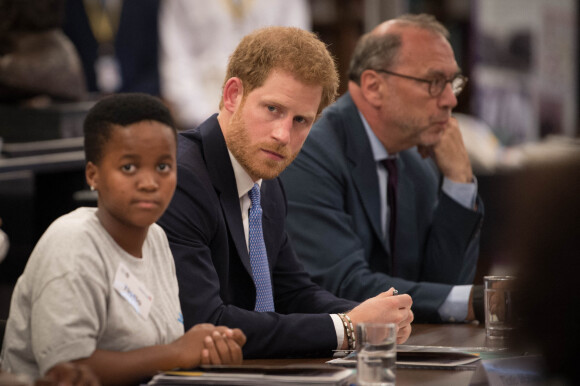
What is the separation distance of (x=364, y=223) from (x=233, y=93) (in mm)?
830

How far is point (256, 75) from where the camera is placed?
191 centimetres

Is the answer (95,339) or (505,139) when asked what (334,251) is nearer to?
(95,339)

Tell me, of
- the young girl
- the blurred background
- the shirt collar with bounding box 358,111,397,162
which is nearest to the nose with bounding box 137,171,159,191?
the young girl

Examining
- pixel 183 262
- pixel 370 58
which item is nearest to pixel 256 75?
pixel 183 262

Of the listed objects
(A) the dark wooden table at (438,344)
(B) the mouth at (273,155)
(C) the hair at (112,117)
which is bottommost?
(A) the dark wooden table at (438,344)

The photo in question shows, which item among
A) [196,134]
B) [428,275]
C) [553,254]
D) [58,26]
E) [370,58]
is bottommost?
[428,275]

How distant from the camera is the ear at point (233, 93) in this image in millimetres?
1948

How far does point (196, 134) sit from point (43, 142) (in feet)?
7.41

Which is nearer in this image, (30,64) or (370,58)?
(370,58)

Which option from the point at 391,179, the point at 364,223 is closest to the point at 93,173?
the point at 364,223

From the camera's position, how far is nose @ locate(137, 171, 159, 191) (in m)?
1.33

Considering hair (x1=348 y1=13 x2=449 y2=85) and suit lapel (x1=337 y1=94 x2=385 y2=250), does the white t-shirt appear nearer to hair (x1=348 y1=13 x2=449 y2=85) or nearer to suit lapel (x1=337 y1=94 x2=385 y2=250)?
suit lapel (x1=337 y1=94 x2=385 y2=250)

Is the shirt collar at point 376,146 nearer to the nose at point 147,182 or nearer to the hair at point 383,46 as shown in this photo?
the hair at point 383,46

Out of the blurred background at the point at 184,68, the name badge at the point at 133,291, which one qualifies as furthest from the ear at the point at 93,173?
the blurred background at the point at 184,68
